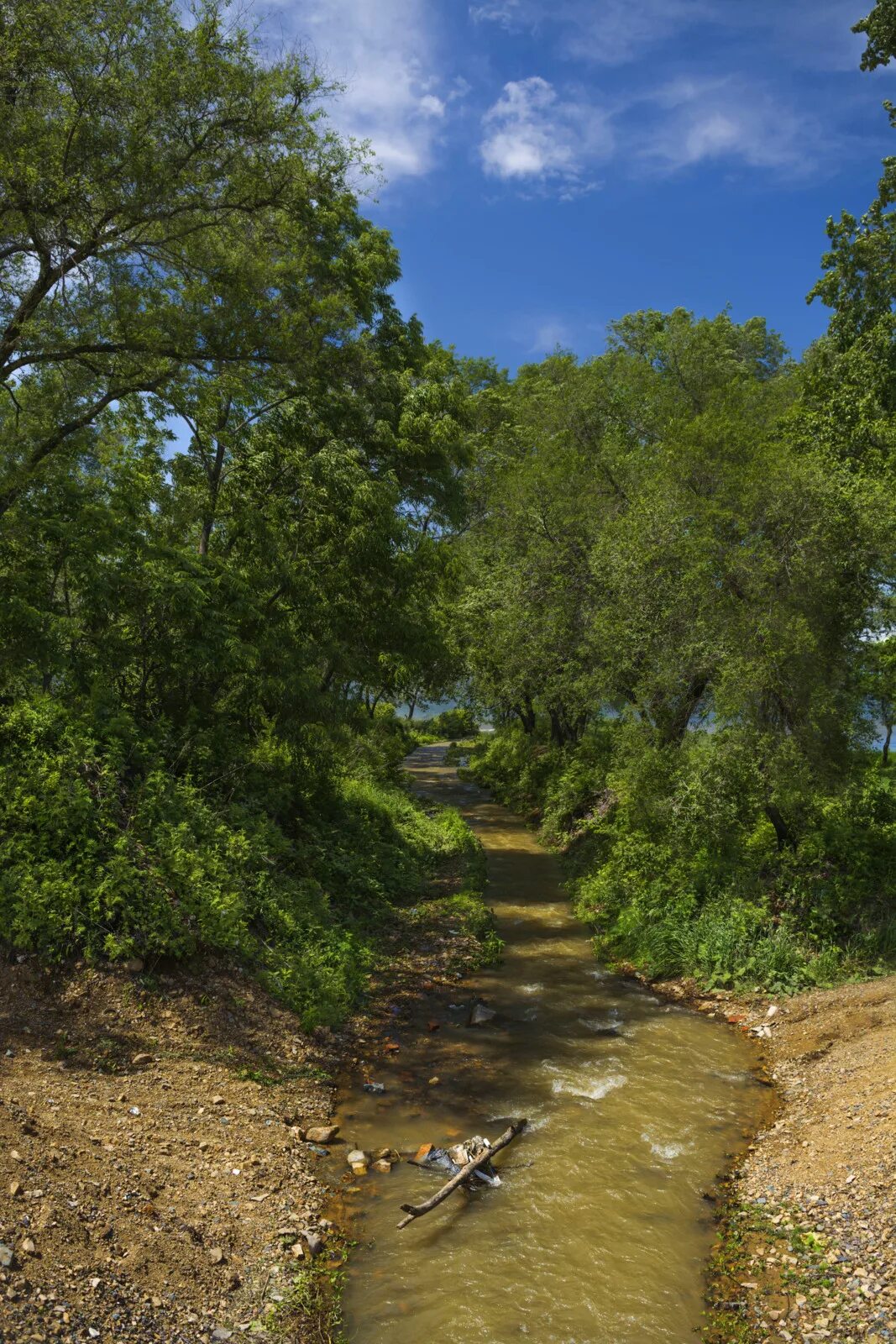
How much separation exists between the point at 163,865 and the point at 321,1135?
142 inches

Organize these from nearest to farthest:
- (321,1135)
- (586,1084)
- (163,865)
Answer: (321,1135), (163,865), (586,1084)

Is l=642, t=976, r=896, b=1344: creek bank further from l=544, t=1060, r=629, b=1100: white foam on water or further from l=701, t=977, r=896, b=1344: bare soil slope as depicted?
l=544, t=1060, r=629, b=1100: white foam on water

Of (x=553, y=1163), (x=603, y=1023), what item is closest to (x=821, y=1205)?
(x=553, y=1163)

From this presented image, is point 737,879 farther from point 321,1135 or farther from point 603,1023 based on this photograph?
point 321,1135

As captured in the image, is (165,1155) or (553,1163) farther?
(553,1163)

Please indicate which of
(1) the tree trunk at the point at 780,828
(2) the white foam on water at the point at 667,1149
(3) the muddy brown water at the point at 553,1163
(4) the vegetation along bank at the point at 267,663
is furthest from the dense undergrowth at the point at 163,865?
(1) the tree trunk at the point at 780,828

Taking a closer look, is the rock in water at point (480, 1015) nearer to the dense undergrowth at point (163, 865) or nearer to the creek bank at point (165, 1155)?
the creek bank at point (165, 1155)

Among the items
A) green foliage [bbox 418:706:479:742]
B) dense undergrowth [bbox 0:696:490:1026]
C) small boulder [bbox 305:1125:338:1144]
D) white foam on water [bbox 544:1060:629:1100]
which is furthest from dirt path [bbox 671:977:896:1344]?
green foliage [bbox 418:706:479:742]

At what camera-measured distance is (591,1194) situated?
742 cm

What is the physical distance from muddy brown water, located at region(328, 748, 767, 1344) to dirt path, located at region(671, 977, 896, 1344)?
34 cm

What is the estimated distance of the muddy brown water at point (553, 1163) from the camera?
600 cm

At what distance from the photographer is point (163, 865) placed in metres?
9.54

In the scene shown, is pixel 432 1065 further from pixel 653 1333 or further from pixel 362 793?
pixel 362 793

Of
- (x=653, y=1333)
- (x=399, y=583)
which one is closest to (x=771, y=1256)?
(x=653, y=1333)
